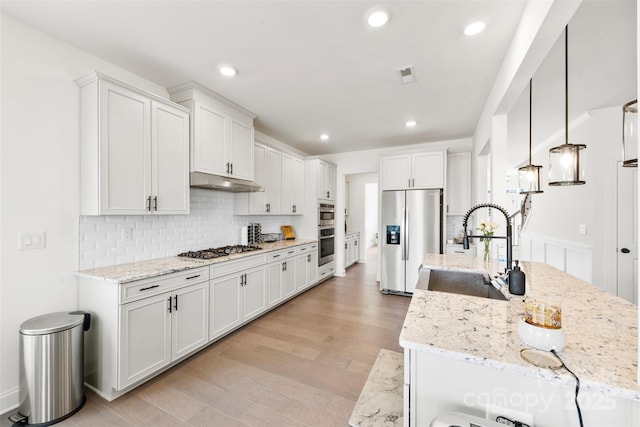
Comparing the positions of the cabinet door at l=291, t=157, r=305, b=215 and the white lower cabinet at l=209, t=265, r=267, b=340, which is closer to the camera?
the white lower cabinet at l=209, t=265, r=267, b=340

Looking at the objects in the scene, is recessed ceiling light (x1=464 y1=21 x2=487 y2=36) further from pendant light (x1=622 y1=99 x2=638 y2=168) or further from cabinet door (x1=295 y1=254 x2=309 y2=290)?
cabinet door (x1=295 y1=254 x2=309 y2=290)

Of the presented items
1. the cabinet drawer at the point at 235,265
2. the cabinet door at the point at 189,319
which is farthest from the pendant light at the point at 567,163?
the cabinet door at the point at 189,319

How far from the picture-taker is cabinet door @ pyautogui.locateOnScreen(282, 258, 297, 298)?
3.76 m

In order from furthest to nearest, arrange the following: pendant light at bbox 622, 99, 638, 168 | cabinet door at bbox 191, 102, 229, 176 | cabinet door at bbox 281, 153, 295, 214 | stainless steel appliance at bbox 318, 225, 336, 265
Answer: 1. stainless steel appliance at bbox 318, 225, 336, 265
2. cabinet door at bbox 281, 153, 295, 214
3. cabinet door at bbox 191, 102, 229, 176
4. pendant light at bbox 622, 99, 638, 168

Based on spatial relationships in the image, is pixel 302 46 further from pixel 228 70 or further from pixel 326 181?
pixel 326 181

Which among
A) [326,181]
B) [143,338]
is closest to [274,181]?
[326,181]

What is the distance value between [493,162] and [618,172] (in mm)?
1866

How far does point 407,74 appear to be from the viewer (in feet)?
8.04

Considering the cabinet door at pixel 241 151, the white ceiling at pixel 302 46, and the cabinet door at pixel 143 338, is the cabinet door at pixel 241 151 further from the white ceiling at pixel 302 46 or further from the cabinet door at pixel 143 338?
the cabinet door at pixel 143 338

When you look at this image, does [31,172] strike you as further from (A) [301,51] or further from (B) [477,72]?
(B) [477,72]

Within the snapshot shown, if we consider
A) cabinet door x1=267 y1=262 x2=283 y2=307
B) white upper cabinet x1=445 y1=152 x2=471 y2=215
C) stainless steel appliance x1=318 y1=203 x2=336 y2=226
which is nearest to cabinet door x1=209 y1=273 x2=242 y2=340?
cabinet door x1=267 y1=262 x2=283 y2=307

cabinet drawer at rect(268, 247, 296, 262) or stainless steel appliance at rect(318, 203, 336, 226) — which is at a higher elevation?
stainless steel appliance at rect(318, 203, 336, 226)

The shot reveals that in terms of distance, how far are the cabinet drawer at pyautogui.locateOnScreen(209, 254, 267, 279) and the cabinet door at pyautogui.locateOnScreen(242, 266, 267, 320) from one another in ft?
0.27

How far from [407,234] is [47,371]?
13.5ft
